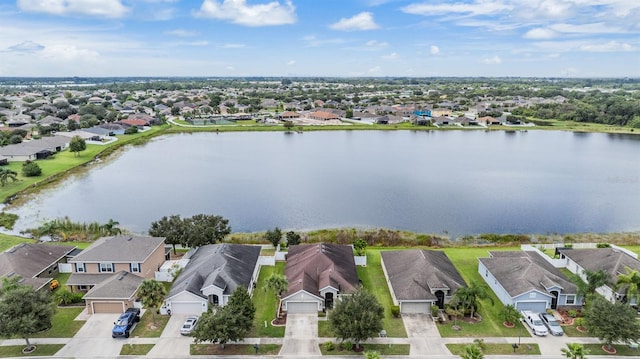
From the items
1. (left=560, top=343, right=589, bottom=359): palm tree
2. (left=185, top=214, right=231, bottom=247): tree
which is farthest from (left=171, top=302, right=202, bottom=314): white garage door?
(left=560, top=343, right=589, bottom=359): palm tree

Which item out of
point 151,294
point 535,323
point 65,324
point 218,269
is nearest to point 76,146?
point 65,324

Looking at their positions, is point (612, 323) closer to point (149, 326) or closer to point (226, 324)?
point (226, 324)

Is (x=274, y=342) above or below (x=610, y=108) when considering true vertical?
below

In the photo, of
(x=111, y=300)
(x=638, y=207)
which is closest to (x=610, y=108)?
(x=638, y=207)

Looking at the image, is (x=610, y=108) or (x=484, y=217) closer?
(x=484, y=217)

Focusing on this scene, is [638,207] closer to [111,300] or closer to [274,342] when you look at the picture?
[274,342]

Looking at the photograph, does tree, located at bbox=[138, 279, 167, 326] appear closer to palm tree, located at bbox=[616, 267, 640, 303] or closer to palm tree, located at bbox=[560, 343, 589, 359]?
palm tree, located at bbox=[560, 343, 589, 359]
